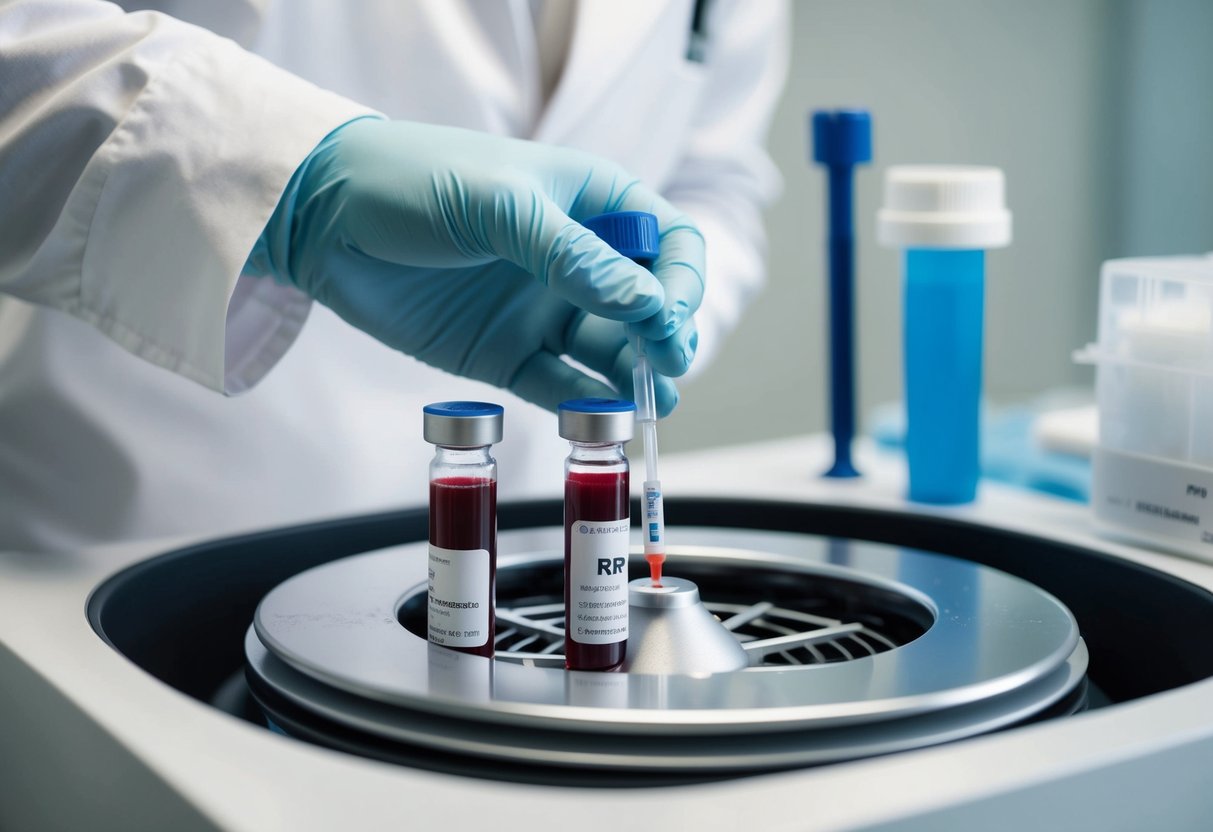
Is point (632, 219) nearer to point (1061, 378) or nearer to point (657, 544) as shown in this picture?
point (657, 544)

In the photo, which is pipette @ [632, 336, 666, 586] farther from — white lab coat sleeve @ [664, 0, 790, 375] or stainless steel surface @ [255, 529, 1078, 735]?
white lab coat sleeve @ [664, 0, 790, 375]

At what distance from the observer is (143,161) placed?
706 millimetres

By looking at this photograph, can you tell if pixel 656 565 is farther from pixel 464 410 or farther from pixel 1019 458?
pixel 1019 458

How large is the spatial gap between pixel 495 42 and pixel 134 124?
1.38ft

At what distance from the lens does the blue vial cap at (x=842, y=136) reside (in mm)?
1022

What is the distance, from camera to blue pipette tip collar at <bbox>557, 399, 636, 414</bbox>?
59 centimetres

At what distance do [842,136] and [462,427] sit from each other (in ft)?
1.84

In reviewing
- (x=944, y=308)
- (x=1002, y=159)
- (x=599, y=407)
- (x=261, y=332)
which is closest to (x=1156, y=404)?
(x=944, y=308)

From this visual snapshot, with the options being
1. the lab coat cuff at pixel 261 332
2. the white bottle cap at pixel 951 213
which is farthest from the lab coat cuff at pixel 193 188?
the white bottle cap at pixel 951 213

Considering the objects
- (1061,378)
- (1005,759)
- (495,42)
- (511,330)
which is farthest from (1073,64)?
(1005,759)

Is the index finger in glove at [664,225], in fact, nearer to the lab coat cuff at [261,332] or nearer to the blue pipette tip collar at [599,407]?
the blue pipette tip collar at [599,407]

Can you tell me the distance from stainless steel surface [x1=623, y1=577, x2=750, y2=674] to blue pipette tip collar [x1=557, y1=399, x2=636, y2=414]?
0.34 ft

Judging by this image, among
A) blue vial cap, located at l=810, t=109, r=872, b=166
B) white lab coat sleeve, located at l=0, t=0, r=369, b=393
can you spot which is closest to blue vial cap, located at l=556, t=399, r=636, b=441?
white lab coat sleeve, located at l=0, t=0, r=369, b=393

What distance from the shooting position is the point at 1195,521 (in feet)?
2.50
